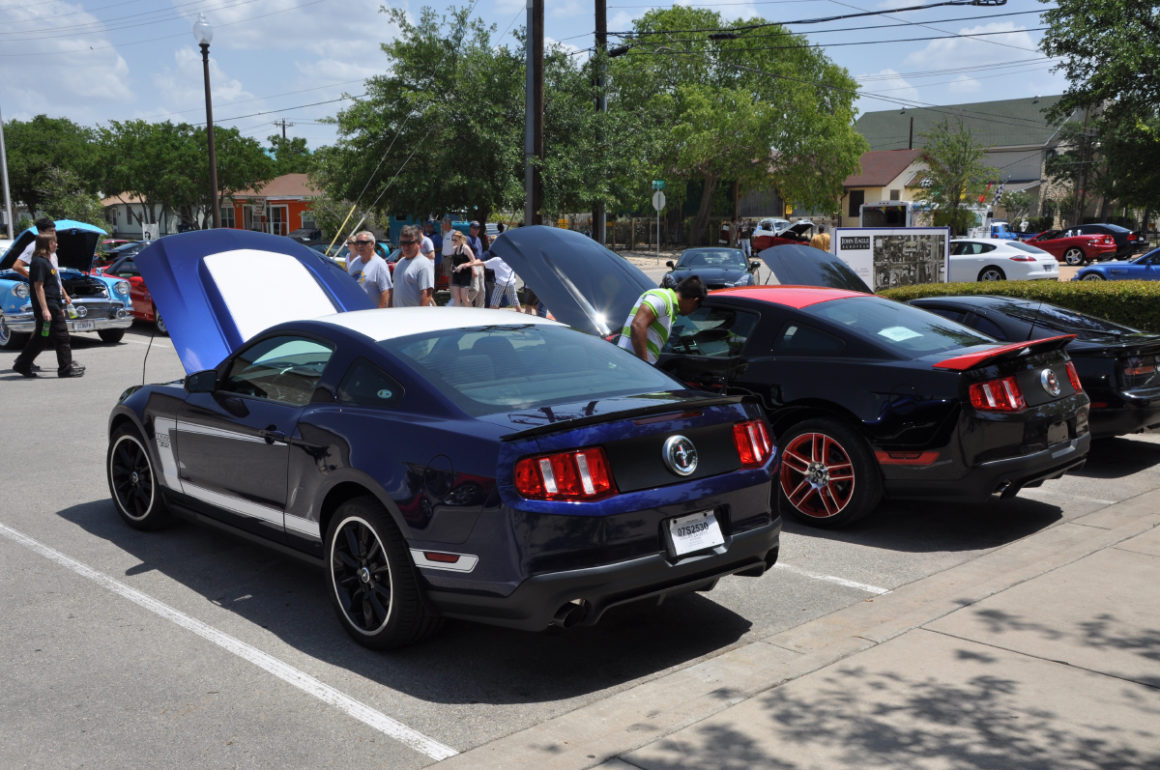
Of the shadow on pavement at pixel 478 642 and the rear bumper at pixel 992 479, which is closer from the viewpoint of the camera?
the shadow on pavement at pixel 478 642

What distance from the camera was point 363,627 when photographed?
483 centimetres

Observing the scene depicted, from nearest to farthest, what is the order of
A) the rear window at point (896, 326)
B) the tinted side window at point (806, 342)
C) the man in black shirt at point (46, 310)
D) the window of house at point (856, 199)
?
the rear window at point (896, 326)
the tinted side window at point (806, 342)
the man in black shirt at point (46, 310)
the window of house at point (856, 199)

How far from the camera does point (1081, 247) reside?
4128 centimetres

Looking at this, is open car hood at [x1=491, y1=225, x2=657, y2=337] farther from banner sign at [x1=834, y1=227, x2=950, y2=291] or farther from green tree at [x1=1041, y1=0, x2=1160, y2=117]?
green tree at [x1=1041, y1=0, x2=1160, y2=117]

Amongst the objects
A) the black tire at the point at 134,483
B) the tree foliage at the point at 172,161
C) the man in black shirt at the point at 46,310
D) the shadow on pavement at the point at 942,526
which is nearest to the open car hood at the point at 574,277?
the shadow on pavement at the point at 942,526

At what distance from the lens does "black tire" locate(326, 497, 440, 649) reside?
455 cm

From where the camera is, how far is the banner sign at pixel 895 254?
15898 millimetres

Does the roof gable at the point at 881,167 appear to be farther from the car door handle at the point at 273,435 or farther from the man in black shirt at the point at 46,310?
the car door handle at the point at 273,435

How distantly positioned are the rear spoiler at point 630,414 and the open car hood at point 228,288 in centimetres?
387

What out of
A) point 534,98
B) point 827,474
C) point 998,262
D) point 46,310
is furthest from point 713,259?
point 827,474

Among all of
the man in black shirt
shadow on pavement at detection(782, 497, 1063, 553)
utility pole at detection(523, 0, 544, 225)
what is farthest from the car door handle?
utility pole at detection(523, 0, 544, 225)

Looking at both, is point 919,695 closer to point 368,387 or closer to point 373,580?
point 373,580

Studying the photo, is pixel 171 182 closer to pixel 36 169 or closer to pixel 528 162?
pixel 36 169

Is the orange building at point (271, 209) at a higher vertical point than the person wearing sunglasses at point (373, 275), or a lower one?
higher
